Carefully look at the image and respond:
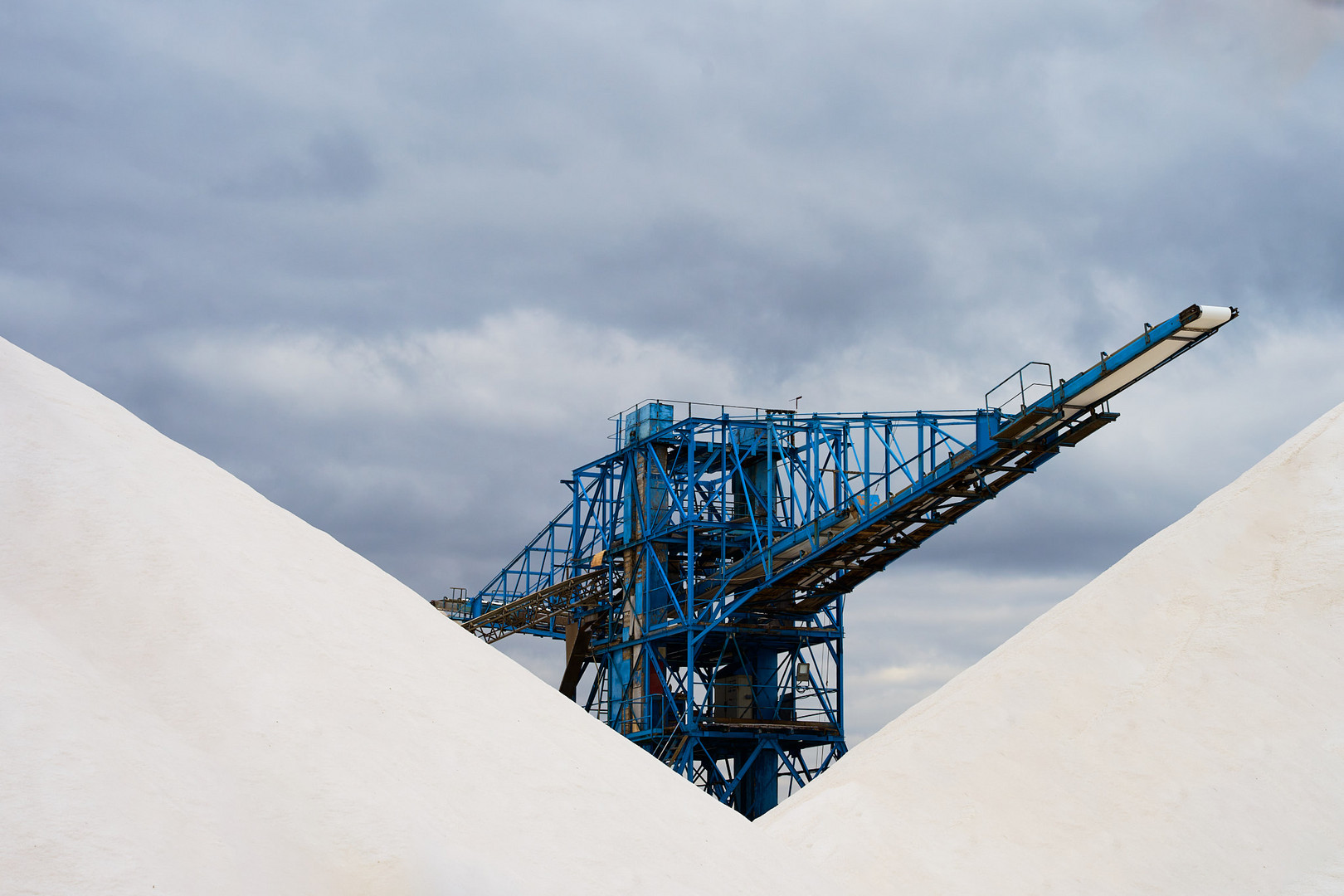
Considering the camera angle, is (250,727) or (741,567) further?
(741,567)

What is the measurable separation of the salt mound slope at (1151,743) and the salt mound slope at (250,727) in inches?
183

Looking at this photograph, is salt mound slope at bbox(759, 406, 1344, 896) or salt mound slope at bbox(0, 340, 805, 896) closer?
salt mound slope at bbox(0, 340, 805, 896)

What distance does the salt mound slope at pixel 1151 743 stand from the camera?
16125 mm

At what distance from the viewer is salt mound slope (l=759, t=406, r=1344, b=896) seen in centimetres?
1612

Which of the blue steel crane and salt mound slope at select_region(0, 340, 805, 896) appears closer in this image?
salt mound slope at select_region(0, 340, 805, 896)

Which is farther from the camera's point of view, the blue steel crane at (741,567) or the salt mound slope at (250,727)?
the blue steel crane at (741,567)

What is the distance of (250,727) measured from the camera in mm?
10320

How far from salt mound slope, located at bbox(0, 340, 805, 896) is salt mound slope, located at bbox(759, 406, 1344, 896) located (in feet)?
15.3

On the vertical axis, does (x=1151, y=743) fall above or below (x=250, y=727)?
above

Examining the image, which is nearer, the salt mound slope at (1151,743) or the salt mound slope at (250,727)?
the salt mound slope at (250,727)

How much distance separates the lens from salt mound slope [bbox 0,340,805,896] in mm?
8594

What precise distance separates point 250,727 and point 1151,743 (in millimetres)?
13812

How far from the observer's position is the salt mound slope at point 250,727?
28.2 ft

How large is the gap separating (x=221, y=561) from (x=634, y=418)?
1141 inches
